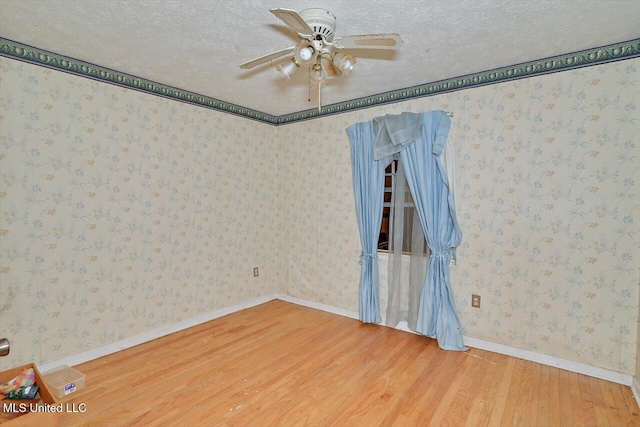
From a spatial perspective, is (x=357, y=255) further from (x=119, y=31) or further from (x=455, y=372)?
(x=119, y=31)

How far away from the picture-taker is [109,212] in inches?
Result: 109

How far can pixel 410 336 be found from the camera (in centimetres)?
308

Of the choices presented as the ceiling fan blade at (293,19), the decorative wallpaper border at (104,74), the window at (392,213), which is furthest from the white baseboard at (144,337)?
the ceiling fan blade at (293,19)

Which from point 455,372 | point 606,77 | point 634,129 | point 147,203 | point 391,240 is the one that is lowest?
point 455,372

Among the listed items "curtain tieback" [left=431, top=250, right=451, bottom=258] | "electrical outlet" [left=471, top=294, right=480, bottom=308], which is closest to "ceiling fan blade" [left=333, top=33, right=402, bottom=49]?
"curtain tieback" [left=431, top=250, right=451, bottom=258]

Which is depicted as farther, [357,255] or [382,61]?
[357,255]

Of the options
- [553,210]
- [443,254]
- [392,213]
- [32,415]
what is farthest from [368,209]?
[32,415]

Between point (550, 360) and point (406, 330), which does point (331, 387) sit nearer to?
point (406, 330)

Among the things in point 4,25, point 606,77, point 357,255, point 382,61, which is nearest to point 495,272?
point 357,255

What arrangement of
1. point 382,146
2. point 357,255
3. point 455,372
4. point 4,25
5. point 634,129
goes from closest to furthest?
point 4,25 < point 634,129 < point 455,372 < point 382,146 < point 357,255

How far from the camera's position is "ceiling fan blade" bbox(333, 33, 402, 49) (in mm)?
1608

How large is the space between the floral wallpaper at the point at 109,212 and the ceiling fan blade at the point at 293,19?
80.1 inches

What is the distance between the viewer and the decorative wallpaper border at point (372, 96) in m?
2.26

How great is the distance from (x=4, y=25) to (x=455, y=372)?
3939 millimetres
